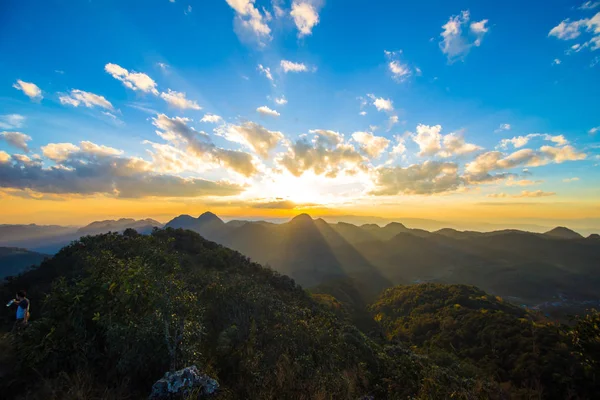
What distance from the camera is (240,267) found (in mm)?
59719

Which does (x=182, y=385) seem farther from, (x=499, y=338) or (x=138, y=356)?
(x=499, y=338)

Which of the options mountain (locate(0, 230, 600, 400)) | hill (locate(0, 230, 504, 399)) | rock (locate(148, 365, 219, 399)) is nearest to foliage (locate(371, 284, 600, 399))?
mountain (locate(0, 230, 600, 400))

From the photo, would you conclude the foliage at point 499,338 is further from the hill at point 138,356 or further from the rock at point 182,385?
the rock at point 182,385

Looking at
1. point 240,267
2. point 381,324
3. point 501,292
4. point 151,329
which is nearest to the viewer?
point 151,329

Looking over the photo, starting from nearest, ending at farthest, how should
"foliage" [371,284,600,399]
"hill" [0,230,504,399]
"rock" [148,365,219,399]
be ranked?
"rock" [148,365,219,399] → "hill" [0,230,504,399] → "foliage" [371,284,600,399]

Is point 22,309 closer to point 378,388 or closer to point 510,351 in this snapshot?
point 378,388

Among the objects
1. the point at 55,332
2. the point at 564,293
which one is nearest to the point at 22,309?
the point at 55,332

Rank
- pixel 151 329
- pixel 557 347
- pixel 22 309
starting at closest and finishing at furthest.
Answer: pixel 151 329
pixel 22 309
pixel 557 347

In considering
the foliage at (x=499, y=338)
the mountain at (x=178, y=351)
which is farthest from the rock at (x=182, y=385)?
the foliage at (x=499, y=338)

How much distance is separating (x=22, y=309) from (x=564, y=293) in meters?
237

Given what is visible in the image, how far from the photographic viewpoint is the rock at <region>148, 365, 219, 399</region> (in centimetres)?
776

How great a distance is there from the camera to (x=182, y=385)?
7836 millimetres

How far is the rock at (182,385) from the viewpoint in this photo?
7758mm

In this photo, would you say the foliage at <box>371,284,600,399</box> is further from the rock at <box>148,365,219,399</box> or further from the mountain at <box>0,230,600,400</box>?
the rock at <box>148,365,219,399</box>
